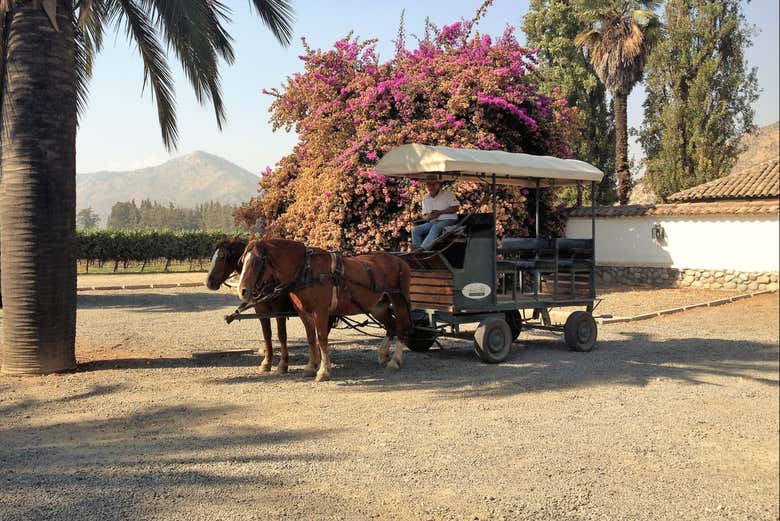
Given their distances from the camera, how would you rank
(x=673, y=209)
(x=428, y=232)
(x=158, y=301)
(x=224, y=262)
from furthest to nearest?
(x=673, y=209)
(x=158, y=301)
(x=428, y=232)
(x=224, y=262)

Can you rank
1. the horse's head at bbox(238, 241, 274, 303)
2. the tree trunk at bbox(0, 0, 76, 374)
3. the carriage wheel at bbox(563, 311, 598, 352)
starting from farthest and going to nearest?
the carriage wheel at bbox(563, 311, 598, 352) < the tree trunk at bbox(0, 0, 76, 374) < the horse's head at bbox(238, 241, 274, 303)

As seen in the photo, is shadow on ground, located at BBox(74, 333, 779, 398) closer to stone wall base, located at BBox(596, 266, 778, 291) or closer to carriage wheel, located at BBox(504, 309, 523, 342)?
carriage wheel, located at BBox(504, 309, 523, 342)

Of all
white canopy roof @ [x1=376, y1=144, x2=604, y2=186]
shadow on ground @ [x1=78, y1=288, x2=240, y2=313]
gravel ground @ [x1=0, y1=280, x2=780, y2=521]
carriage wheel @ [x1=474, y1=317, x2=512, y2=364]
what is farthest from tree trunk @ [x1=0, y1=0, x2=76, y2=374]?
shadow on ground @ [x1=78, y1=288, x2=240, y2=313]

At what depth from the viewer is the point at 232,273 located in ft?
28.3

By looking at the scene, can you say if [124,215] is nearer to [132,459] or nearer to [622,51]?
[622,51]

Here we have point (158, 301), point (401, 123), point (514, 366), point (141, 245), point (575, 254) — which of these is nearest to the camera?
point (514, 366)

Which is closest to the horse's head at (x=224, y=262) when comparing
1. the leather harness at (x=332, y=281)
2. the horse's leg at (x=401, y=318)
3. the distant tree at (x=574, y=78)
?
the leather harness at (x=332, y=281)

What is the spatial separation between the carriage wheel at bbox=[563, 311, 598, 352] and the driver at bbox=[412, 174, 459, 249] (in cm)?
257

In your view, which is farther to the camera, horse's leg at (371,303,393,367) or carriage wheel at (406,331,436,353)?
carriage wheel at (406,331,436,353)

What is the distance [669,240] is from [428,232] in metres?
14.4

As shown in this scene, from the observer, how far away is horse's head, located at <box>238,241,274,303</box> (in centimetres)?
762

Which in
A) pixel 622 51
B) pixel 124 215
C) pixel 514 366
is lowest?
pixel 514 366

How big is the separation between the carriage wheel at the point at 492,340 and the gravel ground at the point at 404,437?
9.1 inches

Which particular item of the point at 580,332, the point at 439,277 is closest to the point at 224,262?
the point at 439,277
